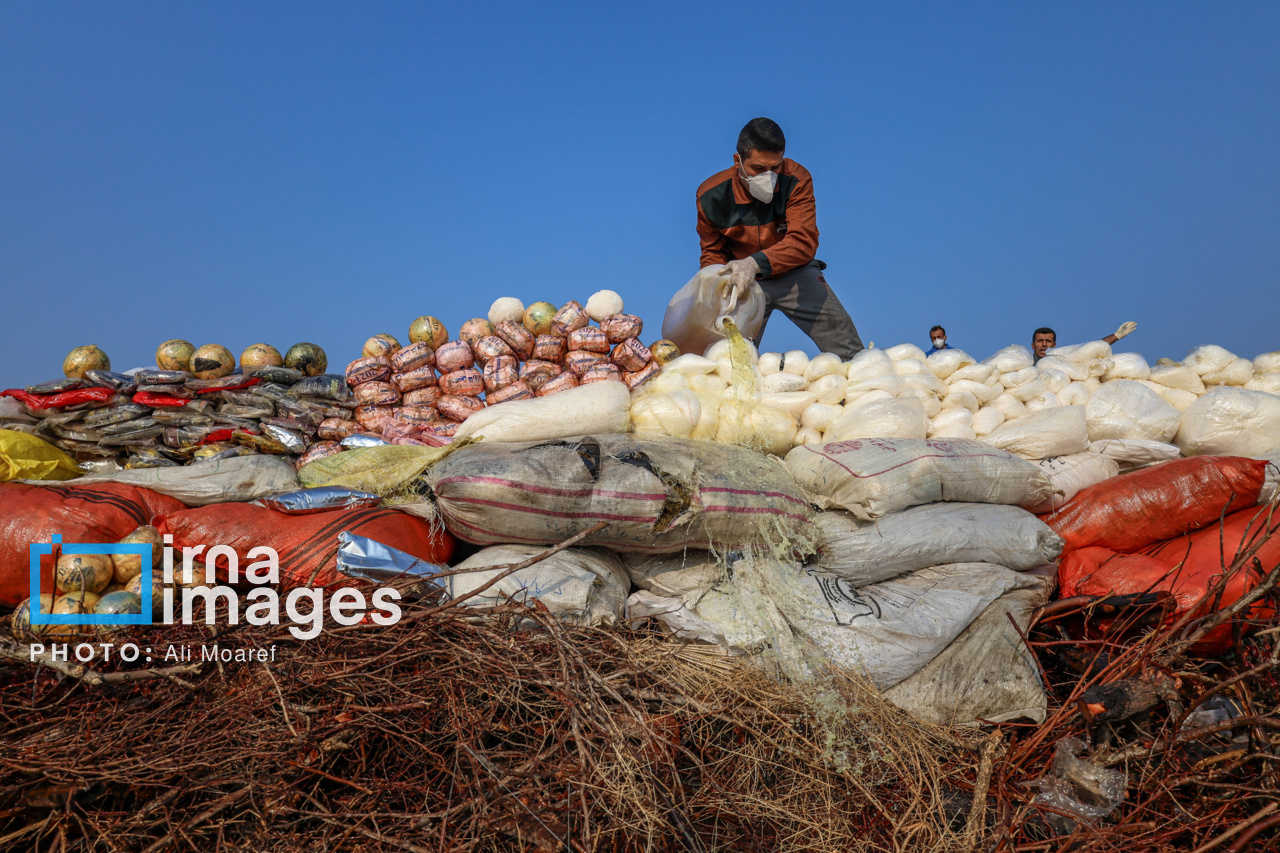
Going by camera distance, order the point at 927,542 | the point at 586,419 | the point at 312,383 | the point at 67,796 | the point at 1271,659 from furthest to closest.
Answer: the point at 312,383
the point at 586,419
the point at 927,542
the point at 1271,659
the point at 67,796

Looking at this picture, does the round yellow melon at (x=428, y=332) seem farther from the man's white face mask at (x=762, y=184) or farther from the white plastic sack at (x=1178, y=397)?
the white plastic sack at (x=1178, y=397)

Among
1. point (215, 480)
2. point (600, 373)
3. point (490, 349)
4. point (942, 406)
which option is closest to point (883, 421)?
point (942, 406)

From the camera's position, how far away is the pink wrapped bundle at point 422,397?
3297mm

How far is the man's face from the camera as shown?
366cm

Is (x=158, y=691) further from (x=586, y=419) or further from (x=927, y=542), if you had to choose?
(x=927, y=542)

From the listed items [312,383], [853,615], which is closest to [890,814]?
[853,615]

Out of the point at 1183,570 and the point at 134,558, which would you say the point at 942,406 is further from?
the point at 134,558

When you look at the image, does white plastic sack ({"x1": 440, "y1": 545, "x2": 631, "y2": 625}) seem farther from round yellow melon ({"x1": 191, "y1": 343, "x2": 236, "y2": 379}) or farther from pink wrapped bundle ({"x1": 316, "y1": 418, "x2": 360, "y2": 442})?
round yellow melon ({"x1": 191, "y1": 343, "x2": 236, "y2": 379})

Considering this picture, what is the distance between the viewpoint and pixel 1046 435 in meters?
2.88

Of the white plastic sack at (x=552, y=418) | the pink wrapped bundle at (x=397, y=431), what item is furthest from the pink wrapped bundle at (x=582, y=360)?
the pink wrapped bundle at (x=397, y=431)

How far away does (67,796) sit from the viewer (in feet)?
5.10

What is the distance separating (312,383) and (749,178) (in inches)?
97.3

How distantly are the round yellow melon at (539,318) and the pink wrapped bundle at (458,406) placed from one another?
46 centimetres

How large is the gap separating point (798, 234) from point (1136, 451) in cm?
189
